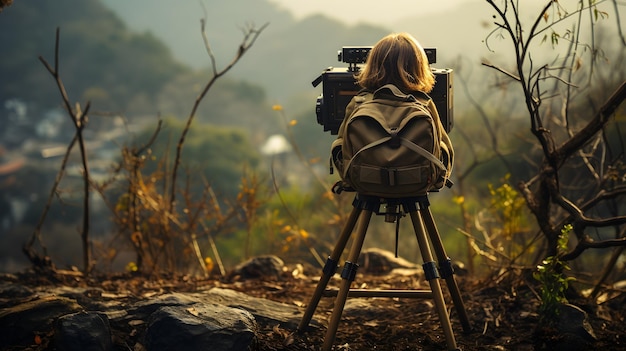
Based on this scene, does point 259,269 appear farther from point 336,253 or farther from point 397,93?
point 397,93

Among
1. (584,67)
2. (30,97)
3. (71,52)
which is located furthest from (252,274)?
(71,52)

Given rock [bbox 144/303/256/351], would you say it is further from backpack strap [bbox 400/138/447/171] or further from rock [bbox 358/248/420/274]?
rock [bbox 358/248/420/274]

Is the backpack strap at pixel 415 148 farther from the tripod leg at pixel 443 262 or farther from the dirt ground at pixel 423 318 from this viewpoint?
the dirt ground at pixel 423 318

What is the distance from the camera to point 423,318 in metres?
4.85

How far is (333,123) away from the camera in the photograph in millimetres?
4027

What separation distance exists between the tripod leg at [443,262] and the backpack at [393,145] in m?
0.28

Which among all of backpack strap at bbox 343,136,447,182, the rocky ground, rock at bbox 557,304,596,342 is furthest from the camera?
rock at bbox 557,304,596,342

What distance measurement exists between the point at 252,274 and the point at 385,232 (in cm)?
1196

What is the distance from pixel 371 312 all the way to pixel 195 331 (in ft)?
4.83

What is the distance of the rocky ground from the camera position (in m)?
4.32

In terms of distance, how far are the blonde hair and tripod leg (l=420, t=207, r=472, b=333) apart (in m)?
0.68

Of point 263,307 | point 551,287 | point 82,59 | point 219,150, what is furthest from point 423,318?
point 82,59

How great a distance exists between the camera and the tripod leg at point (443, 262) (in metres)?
3.97

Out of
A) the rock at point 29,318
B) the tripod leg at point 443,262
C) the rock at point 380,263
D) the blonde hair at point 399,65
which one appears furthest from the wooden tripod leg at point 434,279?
the rock at point 380,263
